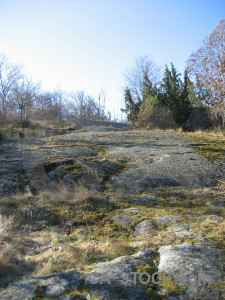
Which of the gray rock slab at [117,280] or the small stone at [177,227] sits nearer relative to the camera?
the gray rock slab at [117,280]

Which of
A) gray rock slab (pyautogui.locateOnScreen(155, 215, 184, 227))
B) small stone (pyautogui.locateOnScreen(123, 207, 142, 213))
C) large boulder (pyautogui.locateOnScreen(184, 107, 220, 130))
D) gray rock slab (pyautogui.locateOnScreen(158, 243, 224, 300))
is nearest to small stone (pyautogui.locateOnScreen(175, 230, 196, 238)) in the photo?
gray rock slab (pyautogui.locateOnScreen(158, 243, 224, 300))

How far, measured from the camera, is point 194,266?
1.87 metres

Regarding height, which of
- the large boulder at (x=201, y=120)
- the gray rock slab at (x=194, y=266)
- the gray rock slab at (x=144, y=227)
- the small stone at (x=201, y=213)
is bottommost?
the gray rock slab at (x=144, y=227)

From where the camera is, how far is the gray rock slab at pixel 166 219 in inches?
124

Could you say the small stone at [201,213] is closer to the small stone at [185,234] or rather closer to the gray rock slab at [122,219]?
the small stone at [185,234]

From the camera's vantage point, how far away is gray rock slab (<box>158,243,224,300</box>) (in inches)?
63.9

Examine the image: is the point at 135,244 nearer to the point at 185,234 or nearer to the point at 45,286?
the point at 185,234

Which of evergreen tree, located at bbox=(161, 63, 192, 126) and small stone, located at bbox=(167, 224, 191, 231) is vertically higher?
evergreen tree, located at bbox=(161, 63, 192, 126)

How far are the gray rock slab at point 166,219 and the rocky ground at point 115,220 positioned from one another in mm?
14

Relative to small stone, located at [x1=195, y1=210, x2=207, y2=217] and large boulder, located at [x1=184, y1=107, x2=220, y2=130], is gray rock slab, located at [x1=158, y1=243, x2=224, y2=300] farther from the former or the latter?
large boulder, located at [x1=184, y1=107, x2=220, y2=130]

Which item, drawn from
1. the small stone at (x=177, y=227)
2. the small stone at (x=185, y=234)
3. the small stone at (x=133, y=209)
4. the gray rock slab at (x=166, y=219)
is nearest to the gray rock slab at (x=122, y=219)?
the small stone at (x=133, y=209)

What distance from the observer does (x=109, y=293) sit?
1.63 metres

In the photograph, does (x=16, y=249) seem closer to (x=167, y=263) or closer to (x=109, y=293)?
(x=109, y=293)

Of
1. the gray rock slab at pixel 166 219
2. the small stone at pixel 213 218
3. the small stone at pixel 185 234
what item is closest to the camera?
the small stone at pixel 185 234
